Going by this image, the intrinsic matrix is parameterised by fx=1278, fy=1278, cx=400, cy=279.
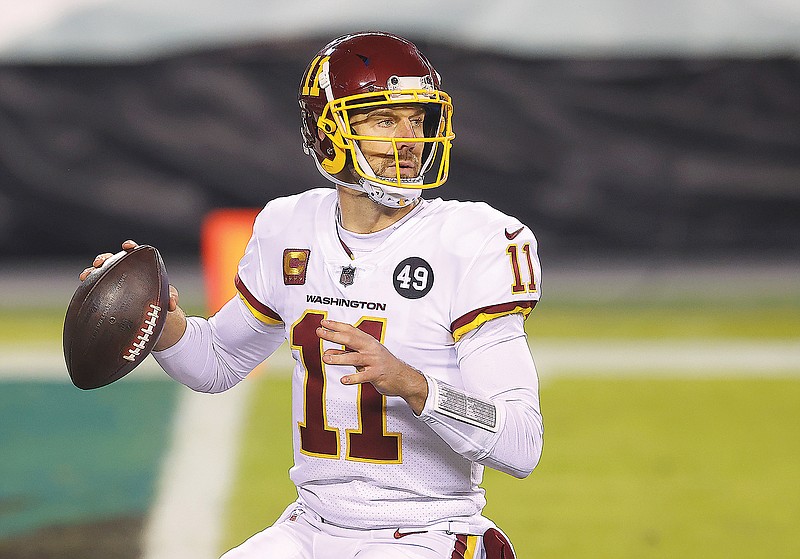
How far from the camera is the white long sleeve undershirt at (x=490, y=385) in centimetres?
238

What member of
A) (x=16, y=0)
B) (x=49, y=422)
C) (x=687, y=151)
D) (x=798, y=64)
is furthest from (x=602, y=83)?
(x=49, y=422)

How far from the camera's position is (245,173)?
7957mm

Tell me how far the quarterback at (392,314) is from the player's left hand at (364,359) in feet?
0.80

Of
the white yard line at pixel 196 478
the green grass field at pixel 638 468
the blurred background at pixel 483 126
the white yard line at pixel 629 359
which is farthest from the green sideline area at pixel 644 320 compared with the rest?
the white yard line at pixel 196 478

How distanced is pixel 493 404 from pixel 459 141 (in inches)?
220

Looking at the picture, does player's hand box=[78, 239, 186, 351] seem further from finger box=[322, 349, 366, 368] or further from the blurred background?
the blurred background

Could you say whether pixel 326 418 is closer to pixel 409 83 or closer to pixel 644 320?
pixel 409 83

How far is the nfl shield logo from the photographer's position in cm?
267

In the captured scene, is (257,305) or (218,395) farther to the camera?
(218,395)

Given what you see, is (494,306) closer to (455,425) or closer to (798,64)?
(455,425)

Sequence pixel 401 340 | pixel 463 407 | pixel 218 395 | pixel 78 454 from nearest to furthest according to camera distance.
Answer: pixel 463 407
pixel 401 340
pixel 78 454
pixel 218 395

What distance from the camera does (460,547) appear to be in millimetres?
2594

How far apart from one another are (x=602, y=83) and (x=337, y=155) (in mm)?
5508

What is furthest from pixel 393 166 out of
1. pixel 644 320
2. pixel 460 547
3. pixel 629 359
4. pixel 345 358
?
pixel 644 320
